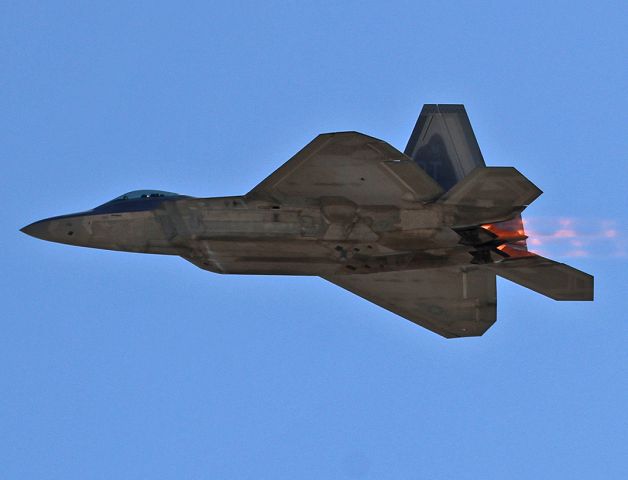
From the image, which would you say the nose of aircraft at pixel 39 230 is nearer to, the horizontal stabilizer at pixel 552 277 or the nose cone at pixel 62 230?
the nose cone at pixel 62 230

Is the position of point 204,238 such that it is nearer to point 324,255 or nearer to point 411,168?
point 324,255

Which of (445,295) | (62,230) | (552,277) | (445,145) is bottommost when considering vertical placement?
(445,295)

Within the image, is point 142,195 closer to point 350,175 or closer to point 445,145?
point 350,175

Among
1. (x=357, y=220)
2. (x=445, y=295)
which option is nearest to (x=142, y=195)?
(x=357, y=220)

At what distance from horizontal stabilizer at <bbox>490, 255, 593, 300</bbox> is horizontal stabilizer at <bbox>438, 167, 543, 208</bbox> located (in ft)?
10.1

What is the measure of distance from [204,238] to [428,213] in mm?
6031

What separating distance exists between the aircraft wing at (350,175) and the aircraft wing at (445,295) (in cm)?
466

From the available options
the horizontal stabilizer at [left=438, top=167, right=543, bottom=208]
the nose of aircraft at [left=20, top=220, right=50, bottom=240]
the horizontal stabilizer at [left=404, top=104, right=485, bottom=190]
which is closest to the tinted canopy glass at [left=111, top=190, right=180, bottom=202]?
the nose of aircraft at [left=20, top=220, right=50, bottom=240]

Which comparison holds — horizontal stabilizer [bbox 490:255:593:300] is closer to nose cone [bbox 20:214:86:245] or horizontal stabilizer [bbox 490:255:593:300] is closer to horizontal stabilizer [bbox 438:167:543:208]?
horizontal stabilizer [bbox 438:167:543:208]

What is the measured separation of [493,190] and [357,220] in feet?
12.6

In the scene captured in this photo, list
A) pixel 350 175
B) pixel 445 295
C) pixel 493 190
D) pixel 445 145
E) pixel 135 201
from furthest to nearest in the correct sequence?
pixel 445 295
pixel 445 145
pixel 135 201
pixel 350 175
pixel 493 190

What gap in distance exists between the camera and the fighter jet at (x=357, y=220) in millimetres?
35156

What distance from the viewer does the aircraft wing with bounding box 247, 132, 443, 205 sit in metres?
34.8

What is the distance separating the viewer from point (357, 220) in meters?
36.3
